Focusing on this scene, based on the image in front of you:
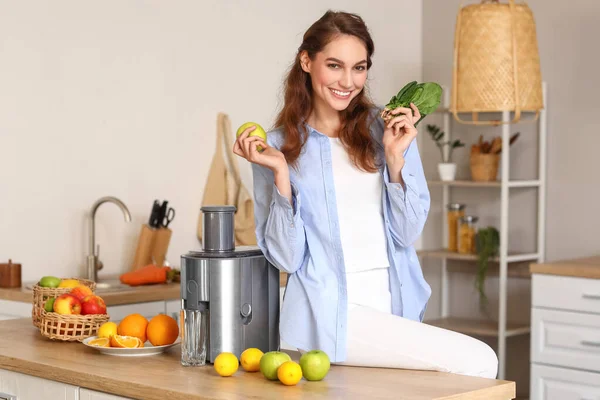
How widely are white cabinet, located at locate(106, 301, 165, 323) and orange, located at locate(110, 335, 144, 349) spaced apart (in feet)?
3.72

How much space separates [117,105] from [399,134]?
2.03 metres

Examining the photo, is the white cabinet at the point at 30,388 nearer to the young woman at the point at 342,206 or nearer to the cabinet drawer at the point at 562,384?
the young woman at the point at 342,206

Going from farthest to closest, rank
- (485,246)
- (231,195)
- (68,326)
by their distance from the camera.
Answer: (485,246)
(231,195)
(68,326)

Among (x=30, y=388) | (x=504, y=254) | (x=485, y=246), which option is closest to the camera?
(x=30, y=388)

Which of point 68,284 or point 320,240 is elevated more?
point 320,240

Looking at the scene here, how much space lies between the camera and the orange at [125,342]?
6.97ft

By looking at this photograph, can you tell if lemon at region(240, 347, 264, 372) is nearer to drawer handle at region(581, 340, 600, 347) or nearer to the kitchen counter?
the kitchen counter

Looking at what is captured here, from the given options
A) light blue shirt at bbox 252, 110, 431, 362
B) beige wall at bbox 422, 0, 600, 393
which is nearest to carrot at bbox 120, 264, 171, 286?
light blue shirt at bbox 252, 110, 431, 362

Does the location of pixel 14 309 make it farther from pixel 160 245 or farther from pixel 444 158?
pixel 444 158

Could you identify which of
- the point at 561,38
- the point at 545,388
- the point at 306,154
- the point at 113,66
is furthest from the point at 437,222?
the point at 306,154

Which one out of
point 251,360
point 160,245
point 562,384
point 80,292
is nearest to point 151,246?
point 160,245

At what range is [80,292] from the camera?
2355mm

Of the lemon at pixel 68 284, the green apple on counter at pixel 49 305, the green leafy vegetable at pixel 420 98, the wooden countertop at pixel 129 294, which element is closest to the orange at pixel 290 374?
the green leafy vegetable at pixel 420 98

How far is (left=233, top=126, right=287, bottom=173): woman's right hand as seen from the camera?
2.04 meters
